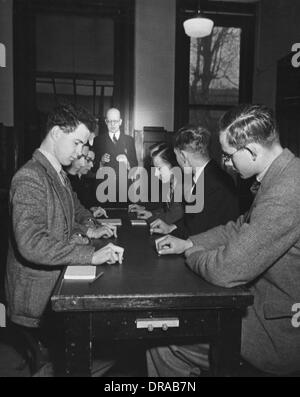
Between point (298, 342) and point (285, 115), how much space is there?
429 centimetres

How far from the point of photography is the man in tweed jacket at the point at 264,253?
150 centimetres

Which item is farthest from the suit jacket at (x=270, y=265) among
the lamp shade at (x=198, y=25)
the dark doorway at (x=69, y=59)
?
the dark doorway at (x=69, y=59)

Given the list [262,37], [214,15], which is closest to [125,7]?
[214,15]

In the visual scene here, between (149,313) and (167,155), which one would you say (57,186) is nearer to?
(149,313)

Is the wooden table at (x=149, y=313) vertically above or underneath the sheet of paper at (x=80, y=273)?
underneath

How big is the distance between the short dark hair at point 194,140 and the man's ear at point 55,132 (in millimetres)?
932

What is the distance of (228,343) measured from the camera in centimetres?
151

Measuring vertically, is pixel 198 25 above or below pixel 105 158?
above

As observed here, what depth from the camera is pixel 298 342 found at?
63.1 inches

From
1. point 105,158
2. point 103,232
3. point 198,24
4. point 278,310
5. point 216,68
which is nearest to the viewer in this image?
point 278,310

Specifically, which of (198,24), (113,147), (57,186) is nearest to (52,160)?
(57,186)

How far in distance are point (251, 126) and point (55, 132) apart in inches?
39.0

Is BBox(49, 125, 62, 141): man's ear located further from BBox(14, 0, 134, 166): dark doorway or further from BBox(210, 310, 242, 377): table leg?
BBox(14, 0, 134, 166): dark doorway

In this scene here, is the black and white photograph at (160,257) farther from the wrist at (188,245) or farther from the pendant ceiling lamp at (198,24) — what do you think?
the pendant ceiling lamp at (198,24)
